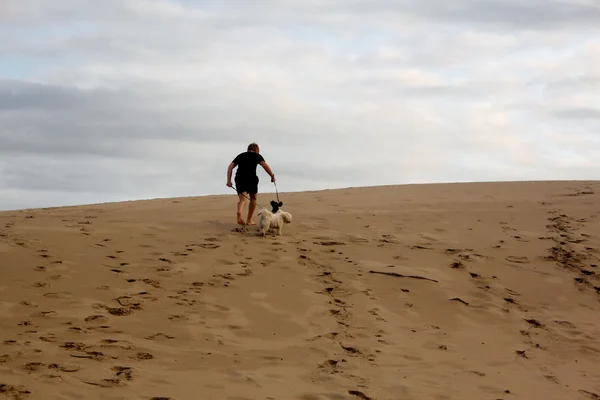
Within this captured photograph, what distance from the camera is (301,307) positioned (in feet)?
23.9

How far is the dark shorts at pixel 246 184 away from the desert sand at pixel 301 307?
627 millimetres

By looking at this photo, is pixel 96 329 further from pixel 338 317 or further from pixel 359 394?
pixel 359 394

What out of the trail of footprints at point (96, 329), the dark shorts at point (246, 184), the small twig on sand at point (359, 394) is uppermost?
the dark shorts at point (246, 184)

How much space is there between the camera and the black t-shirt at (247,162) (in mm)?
10555

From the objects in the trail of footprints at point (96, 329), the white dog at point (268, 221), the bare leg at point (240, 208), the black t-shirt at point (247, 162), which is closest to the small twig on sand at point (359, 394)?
the trail of footprints at point (96, 329)

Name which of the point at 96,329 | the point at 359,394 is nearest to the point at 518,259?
the point at 359,394

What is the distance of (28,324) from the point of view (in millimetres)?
6230

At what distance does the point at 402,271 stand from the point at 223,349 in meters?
3.27

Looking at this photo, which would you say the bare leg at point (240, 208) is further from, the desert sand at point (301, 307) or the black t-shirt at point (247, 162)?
the black t-shirt at point (247, 162)

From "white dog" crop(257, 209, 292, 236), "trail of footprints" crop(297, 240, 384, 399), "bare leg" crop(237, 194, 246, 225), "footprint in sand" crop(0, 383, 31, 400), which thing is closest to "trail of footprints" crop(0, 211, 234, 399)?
"footprint in sand" crop(0, 383, 31, 400)

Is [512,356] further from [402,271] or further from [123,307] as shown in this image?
[123,307]

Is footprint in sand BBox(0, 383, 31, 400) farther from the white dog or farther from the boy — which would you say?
the boy

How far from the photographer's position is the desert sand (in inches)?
216

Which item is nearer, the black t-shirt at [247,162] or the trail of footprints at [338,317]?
the trail of footprints at [338,317]
